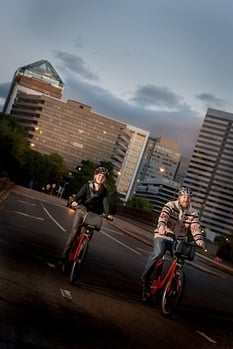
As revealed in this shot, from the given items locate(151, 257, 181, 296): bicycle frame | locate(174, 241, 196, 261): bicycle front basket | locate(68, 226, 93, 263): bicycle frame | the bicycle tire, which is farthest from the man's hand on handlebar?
locate(174, 241, 196, 261): bicycle front basket

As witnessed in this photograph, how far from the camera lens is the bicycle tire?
9.00 meters

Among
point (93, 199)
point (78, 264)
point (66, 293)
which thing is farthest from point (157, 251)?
point (66, 293)

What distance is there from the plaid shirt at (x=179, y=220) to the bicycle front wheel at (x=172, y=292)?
0.66m

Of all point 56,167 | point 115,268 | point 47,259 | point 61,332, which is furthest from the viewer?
point 56,167

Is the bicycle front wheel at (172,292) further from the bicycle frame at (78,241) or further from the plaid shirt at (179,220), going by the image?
the bicycle frame at (78,241)

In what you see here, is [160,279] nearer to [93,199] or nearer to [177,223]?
[177,223]

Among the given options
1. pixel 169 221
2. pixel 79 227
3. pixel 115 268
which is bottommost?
pixel 115 268

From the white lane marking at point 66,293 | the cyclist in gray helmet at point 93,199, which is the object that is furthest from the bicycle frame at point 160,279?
the white lane marking at point 66,293

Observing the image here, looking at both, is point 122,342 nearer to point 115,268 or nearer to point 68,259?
point 68,259

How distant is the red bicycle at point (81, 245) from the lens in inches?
357

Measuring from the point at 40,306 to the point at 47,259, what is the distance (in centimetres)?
443

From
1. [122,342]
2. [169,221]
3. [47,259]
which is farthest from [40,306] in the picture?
[47,259]

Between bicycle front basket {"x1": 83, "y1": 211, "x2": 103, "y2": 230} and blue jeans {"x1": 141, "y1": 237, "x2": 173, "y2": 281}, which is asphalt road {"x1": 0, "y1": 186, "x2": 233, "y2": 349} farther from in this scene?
bicycle front basket {"x1": 83, "y1": 211, "x2": 103, "y2": 230}

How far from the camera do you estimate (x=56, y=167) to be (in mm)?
171125
